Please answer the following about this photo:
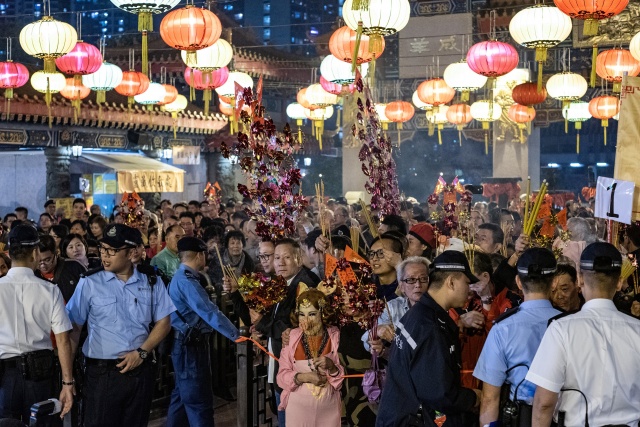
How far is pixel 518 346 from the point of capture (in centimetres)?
376

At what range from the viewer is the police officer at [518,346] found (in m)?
3.75

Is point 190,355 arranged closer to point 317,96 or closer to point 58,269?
point 58,269

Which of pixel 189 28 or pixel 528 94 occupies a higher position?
pixel 189 28

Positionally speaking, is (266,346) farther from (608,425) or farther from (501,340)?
(608,425)

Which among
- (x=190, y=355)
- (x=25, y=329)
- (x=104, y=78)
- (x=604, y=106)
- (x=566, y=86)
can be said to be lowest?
(x=190, y=355)

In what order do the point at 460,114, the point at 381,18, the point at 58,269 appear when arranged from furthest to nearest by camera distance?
the point at 460,114 < the point at 381,18 < the point at 58,269

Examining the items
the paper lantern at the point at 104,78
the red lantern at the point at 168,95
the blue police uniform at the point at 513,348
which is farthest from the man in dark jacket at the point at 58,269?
the red lantern at the point at 168,95

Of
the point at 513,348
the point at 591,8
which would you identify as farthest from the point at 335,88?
the point at 513,348

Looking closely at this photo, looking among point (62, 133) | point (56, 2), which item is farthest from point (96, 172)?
point (56, 2)

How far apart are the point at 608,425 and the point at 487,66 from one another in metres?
8.84

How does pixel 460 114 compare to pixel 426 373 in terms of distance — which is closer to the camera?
pixel 426 373

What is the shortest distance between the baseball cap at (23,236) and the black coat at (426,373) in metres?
2.27

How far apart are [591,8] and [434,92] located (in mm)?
6866

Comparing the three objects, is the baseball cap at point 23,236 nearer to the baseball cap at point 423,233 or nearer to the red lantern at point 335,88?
the baseball cap at point 423,233
